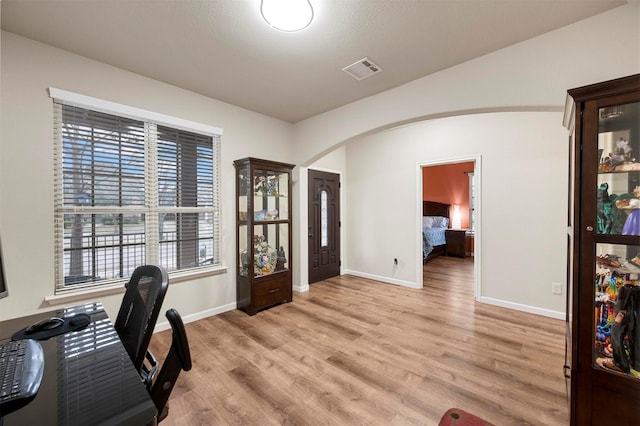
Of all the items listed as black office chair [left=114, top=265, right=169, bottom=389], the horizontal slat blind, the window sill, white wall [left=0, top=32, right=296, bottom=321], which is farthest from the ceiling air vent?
the window sill

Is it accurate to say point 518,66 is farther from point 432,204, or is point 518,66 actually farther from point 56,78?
point 432,204

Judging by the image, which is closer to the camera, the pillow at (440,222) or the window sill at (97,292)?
the window sill at (97,292)

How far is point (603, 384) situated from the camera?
1.41 meters

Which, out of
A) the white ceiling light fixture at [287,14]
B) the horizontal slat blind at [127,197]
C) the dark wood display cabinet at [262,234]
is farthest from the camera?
the dark wood display cabinet at [262,234]

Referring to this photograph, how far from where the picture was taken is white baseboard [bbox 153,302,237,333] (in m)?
2.96

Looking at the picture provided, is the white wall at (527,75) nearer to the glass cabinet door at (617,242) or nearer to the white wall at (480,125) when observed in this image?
the white wall at (480,125)

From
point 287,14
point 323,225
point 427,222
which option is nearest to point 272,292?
point 323,225

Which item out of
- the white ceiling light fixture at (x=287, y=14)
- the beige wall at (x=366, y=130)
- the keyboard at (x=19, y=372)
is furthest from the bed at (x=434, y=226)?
the keyboard at (x=19, y=372)

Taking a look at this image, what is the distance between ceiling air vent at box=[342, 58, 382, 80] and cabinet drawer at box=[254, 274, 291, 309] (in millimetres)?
2706

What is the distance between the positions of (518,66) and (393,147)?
2.56 metres

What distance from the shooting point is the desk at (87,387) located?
714 mm

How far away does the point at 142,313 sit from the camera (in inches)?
49.5

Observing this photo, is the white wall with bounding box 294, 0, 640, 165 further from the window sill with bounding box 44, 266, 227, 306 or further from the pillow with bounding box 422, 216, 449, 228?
the pillow with bounding box 422, 216, 449, 228

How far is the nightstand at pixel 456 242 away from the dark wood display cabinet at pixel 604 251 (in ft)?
19.2
